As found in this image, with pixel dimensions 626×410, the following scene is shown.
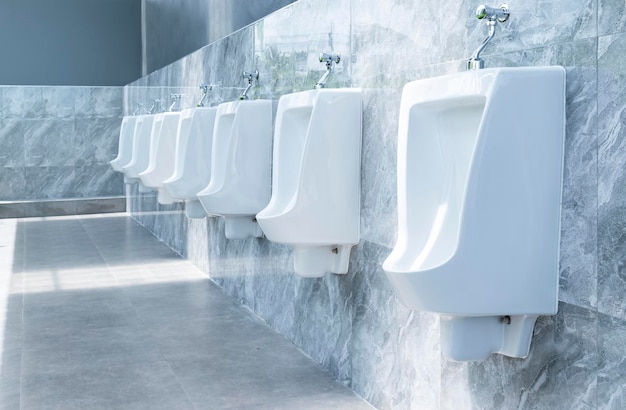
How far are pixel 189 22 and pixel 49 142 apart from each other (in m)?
3.02

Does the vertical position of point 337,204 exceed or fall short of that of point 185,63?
it falls short

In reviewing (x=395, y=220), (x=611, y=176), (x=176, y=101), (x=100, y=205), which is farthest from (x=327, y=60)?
(x=100, y=205)

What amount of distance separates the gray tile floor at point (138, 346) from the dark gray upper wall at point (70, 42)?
13.4 feet

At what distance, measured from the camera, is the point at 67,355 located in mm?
3055

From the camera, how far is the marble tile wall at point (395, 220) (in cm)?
149

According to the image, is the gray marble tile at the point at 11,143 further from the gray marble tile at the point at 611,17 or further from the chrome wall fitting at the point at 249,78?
the gray marble tile at the point at 611,17

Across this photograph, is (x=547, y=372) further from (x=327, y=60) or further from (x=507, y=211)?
(x=327, y=60)

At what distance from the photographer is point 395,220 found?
7.43 ft

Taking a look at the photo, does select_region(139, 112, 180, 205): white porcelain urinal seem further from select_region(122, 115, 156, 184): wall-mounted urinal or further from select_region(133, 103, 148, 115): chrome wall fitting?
select_region(133, 103, 148, 115): chrome wall fitting

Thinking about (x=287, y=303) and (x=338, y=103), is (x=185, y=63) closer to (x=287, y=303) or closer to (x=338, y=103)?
(x=287, y=303)

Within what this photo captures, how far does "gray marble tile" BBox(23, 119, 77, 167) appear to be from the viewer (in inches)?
326

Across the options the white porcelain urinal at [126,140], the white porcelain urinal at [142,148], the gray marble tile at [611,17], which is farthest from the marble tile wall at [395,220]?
the white porcelain urinal at [126,140]

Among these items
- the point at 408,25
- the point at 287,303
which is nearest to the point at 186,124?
the point at 287,303

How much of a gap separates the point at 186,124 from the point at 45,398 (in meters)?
1.87
